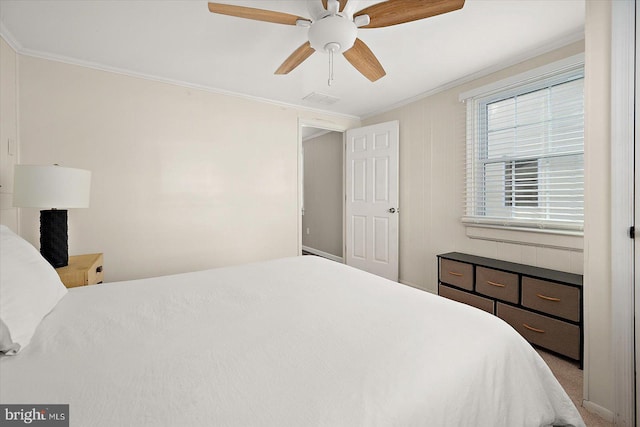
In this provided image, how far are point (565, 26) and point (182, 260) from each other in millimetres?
3987

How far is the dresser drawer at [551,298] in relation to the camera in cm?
201

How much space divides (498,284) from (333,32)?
2.37 metres

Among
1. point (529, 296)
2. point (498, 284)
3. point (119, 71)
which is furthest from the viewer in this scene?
point (119, 71)

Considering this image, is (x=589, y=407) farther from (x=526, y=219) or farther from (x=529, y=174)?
(x=529, y=174)

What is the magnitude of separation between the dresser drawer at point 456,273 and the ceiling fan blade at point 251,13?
8.22 feet

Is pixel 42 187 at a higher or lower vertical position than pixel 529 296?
higher

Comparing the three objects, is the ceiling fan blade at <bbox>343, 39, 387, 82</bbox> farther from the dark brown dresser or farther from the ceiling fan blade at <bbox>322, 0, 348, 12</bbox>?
the dark brown dresser

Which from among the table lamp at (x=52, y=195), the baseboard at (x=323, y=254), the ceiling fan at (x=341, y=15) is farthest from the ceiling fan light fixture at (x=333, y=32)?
the baseboard at (x=323, y=254)

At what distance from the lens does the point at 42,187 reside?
1.85m

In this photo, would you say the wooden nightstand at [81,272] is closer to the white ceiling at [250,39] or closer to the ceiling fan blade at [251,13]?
the white ceiling at [250,39]

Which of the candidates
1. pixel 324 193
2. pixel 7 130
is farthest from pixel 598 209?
pixel 324 193

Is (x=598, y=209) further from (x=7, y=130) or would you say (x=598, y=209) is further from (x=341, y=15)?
(x=7, y=130)

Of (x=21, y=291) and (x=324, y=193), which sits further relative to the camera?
(x=324, y=193)

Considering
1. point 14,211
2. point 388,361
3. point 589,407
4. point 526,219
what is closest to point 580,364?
point 589,407
